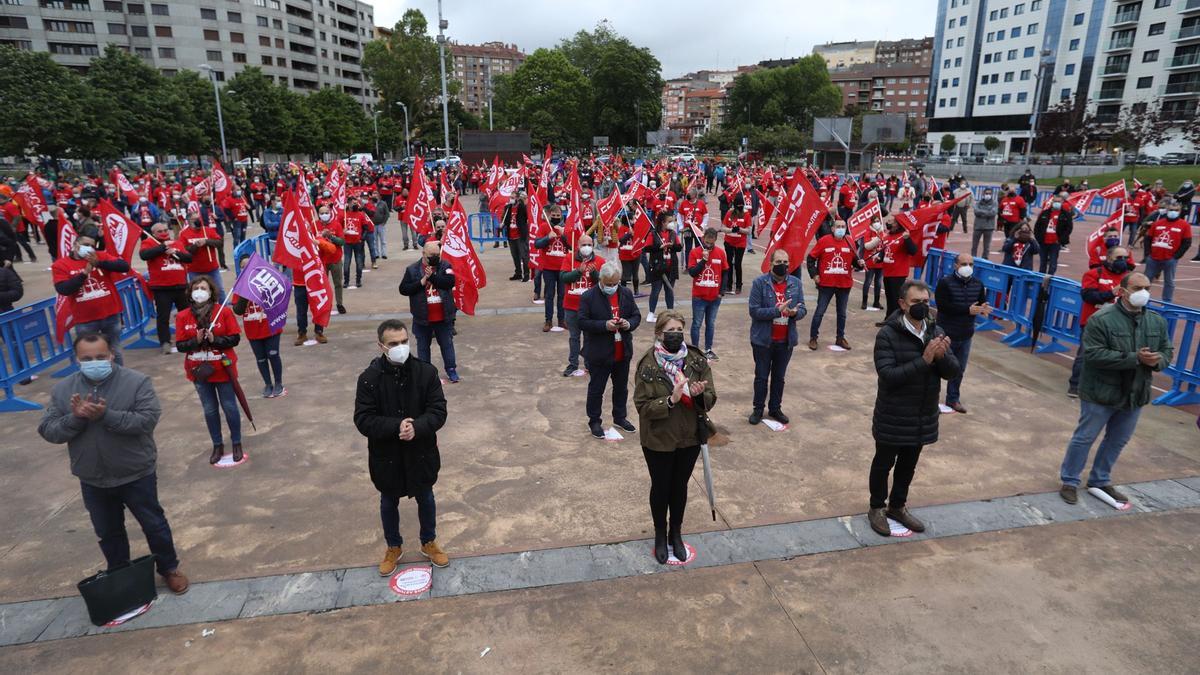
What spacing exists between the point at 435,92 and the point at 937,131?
69.3 m

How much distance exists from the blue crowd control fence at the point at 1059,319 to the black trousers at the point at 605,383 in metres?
6.20

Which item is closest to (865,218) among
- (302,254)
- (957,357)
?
(957,357)

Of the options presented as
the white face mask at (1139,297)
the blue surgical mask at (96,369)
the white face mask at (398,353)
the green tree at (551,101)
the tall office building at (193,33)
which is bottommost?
the blue surgical mask at (96,369)

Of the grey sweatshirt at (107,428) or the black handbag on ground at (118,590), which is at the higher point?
the grey sweatshirt at (107,428)

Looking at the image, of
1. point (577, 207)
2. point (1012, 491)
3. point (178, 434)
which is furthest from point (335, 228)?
point (1012, 491)

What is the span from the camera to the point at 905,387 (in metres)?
5.07

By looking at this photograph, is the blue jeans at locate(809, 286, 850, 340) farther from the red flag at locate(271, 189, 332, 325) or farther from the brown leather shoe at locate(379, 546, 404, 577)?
the brown leather shoe at locate(379, 546, 404, 577)

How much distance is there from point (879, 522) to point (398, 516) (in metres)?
3.77

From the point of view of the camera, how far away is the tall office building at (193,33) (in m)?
74.2

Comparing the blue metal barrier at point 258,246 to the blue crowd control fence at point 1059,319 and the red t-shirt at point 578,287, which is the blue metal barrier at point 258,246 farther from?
the blue crowd control fence at point 1059,319

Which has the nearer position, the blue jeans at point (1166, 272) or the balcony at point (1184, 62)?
the blue jeans at point (1166, 272)

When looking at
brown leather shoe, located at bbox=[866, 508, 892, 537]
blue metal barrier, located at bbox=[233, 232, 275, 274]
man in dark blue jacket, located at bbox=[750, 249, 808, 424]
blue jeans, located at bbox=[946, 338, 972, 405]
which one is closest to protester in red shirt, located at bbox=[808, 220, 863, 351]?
blue jeans, located at bbox=[946, 338, 972, 405]

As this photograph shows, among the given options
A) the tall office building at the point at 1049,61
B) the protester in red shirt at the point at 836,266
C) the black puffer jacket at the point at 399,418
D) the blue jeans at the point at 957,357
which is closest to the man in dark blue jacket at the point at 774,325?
the blue jeans at the point at 957,357

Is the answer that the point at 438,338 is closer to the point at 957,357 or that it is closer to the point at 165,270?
the point at 165,270
